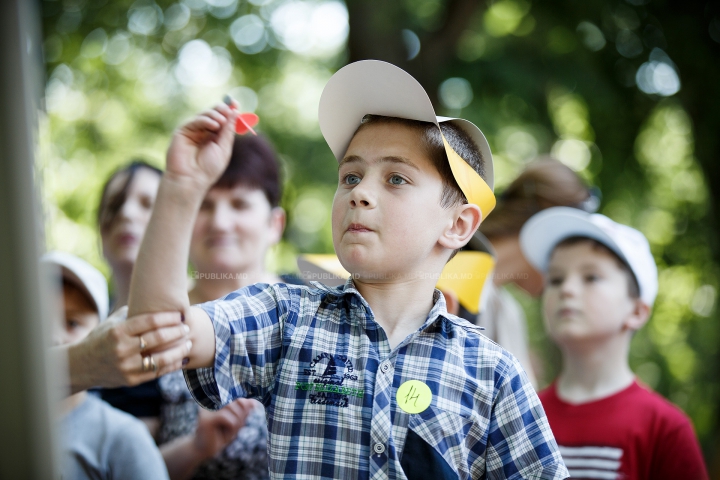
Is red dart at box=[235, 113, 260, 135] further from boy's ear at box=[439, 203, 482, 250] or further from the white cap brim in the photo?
boy's ear at box=[439, 203, 482, 250]

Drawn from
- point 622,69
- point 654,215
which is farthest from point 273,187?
point 654,215

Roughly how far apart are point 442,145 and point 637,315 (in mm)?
1593

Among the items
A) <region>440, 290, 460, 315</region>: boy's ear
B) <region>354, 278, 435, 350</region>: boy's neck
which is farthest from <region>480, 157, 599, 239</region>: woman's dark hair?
<region>354, 278, 435, 350</region>: boy's neck

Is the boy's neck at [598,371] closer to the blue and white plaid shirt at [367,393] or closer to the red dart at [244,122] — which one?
the blue and white plaid shirt at [367,393]

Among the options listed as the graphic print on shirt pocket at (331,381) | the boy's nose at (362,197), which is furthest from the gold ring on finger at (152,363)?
the boy's nose at (362,197)

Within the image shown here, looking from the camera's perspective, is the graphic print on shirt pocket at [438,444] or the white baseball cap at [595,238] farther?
A: the white baseball cap at [595,238]

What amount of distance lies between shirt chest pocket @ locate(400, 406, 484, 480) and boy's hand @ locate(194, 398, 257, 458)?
959 mm

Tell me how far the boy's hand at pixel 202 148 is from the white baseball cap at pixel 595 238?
1.75 meters

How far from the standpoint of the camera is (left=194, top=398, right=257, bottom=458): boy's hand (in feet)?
7.11

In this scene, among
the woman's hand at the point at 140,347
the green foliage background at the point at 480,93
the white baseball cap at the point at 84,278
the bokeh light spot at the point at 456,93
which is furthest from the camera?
the bokeh light spot at the point at 456,93

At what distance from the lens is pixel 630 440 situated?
7.65 ft

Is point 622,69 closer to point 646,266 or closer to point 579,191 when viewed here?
point 579,191

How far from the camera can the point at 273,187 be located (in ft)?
8.84

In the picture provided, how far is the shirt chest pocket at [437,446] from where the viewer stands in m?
1.39
